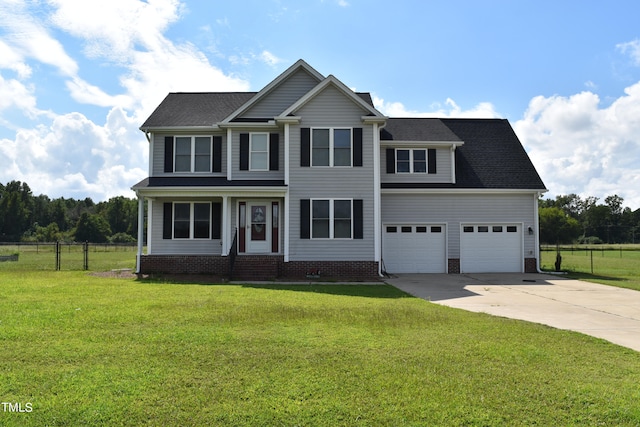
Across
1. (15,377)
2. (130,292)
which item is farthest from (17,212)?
(15,377)

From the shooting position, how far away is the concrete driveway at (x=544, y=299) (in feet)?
25.8

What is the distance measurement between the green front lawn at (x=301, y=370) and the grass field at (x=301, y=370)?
2 centimetres

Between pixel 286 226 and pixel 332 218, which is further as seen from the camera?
pixel 332 218

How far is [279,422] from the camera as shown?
145 inches

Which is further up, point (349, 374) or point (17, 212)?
point (17, 212)

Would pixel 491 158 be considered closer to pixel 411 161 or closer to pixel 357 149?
pixel 411 161

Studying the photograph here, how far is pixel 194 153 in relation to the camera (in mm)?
17969

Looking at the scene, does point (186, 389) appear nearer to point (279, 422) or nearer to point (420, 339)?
point (279, 422)

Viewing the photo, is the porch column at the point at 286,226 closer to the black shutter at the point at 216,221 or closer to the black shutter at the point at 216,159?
the black shutter at the point at 216,221

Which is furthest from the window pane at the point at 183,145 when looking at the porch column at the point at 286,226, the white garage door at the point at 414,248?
the white garage door at the point at 414,248

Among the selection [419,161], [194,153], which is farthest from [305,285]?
[419,161]

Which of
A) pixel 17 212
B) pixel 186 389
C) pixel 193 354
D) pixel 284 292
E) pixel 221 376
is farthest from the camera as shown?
pixel 17 212

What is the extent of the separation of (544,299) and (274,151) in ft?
34.8

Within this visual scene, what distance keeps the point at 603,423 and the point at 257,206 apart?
14362 millimetres
